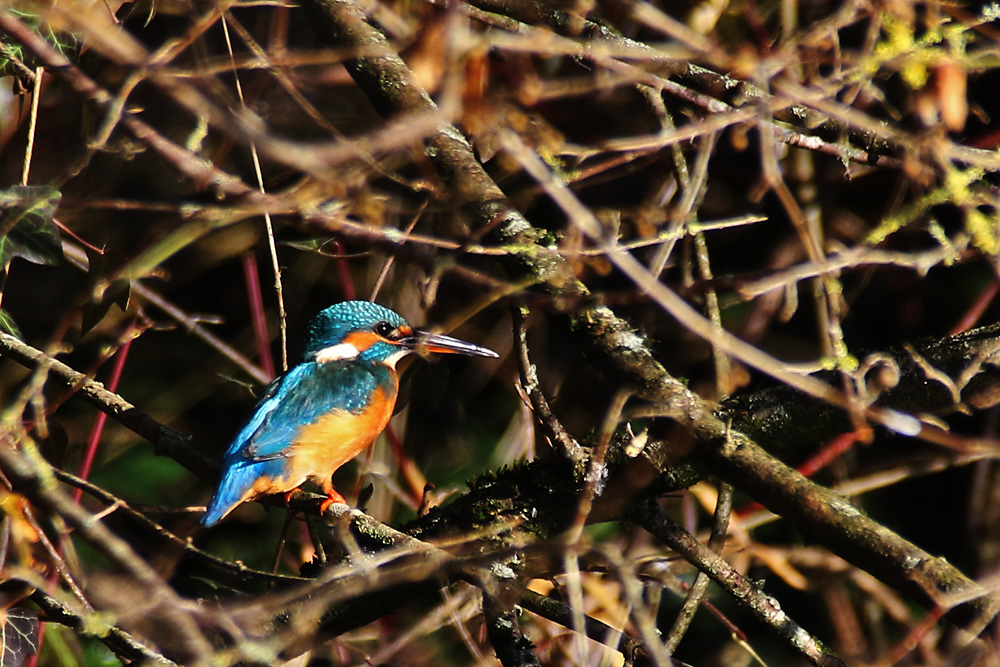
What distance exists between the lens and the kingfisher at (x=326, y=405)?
114 inches

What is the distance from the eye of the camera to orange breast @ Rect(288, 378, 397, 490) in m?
3.08

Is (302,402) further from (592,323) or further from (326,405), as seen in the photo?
(592,323)

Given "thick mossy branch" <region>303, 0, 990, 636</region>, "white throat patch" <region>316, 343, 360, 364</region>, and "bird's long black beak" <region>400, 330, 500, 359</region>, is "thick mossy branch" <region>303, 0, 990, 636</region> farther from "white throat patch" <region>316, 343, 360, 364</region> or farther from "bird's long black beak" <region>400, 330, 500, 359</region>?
"white throat patch" <region>316, 343, 360, 364</region>

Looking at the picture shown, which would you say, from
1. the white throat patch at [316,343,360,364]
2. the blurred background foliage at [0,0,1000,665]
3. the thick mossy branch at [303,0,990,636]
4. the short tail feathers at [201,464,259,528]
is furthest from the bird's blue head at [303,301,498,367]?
the thick mossy branch at [303,0,990,636]

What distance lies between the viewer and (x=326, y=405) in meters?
3.18

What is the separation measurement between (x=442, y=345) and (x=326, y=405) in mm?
415

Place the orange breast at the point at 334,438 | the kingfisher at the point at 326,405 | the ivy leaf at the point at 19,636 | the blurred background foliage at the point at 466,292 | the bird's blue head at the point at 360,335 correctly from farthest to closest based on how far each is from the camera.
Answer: the bird's blue head at the point at 360,335
the orange breast at the point at 334,438
the kingfisher at the point at 326,405
the blurred background foliage at the point at 466,292
the ivy leaf at the point at 19,636

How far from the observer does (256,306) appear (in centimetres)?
330

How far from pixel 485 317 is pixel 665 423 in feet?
7.25

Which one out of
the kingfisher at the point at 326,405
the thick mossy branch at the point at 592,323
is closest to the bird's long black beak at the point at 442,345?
the kingfisher at the point at 326,405

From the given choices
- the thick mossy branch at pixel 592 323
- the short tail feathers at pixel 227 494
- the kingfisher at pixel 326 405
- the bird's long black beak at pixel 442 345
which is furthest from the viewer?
the bird's long black beak at pixel 442 345

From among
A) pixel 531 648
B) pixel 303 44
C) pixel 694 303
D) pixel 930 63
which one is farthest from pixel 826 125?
pixel 303 44

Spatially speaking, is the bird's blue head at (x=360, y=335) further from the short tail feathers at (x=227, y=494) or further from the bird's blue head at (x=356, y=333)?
the short tail feathers at (x=227, y=494)

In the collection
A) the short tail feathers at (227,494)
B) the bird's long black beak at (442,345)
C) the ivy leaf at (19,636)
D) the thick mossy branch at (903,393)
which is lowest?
the ivy leaf at (19,636)
